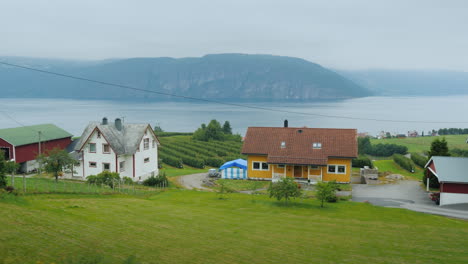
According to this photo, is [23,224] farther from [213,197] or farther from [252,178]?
[252,178]

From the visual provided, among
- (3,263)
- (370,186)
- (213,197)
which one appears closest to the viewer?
(3,263)

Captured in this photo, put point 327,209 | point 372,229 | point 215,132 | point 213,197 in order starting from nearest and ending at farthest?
point 372,229
point 327,209
point 213,197
point 215,132

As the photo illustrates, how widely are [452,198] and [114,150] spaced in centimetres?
2628

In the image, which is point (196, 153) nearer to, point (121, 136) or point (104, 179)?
point (121, 136)

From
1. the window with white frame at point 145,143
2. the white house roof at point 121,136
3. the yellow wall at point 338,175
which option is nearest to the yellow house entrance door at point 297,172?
the yellow wall at point 338,175

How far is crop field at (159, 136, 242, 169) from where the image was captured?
54.6 m

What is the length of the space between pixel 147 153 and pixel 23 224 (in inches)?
1001

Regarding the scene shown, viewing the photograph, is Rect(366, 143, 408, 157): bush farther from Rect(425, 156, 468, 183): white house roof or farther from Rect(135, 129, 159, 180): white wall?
Rect(135, 129, 159, 180): white wall

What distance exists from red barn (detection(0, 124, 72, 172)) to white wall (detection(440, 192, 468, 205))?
107ft

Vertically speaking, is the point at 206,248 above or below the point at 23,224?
below

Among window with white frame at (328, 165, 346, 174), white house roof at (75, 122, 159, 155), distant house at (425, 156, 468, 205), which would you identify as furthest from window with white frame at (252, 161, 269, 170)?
distant house at (425, 156, 468, 205)

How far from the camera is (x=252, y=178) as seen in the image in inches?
1346

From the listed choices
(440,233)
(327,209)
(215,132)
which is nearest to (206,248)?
(440,233)

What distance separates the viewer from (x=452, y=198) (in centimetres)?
2433
